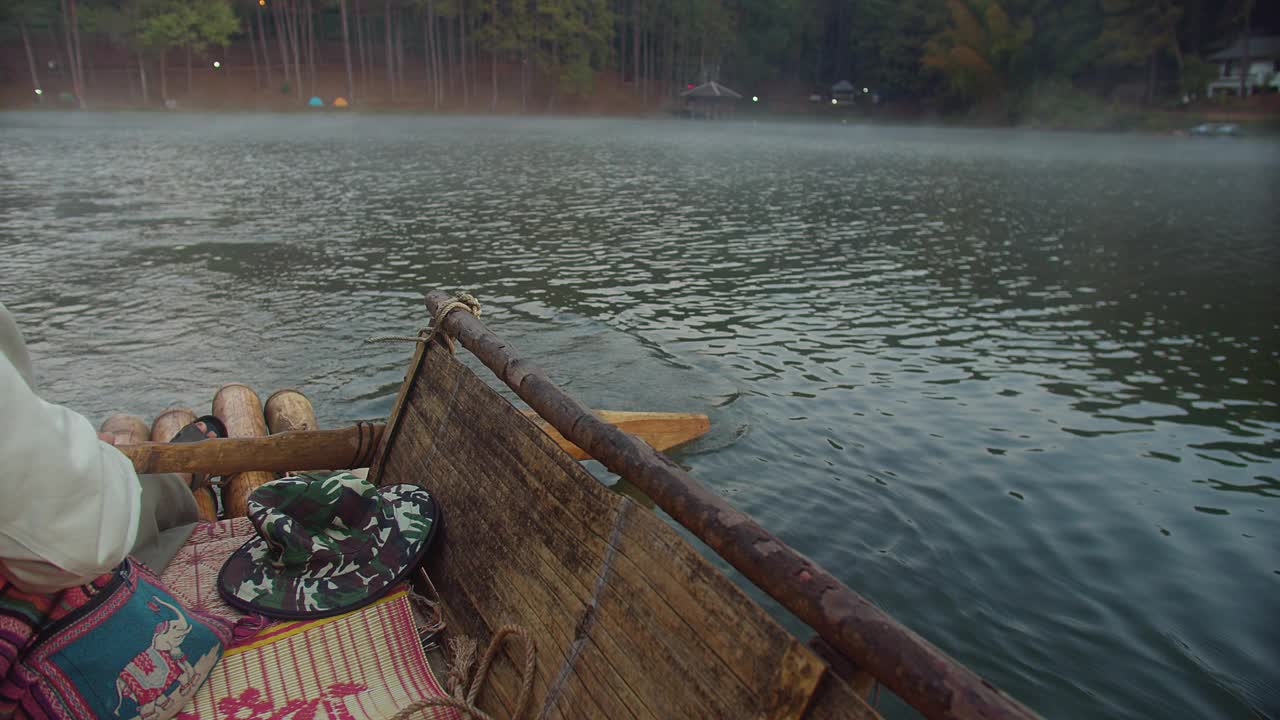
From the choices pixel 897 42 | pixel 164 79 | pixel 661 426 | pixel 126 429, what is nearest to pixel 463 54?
pixel 164 79

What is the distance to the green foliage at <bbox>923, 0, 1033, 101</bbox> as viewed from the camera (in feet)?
216

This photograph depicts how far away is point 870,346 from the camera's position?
8.98 metres

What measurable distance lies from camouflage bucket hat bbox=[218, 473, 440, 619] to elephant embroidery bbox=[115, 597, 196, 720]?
1.22 ft

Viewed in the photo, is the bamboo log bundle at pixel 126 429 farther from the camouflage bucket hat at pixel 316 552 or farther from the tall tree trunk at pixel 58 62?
the tall tree trunk at pixel 58 62

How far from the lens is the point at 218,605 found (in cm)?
284

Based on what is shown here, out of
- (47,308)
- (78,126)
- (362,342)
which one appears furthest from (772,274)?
(78,126)

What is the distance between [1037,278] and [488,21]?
66090 millimetres

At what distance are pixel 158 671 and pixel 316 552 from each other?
67cm

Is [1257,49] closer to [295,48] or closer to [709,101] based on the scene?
[709,101]

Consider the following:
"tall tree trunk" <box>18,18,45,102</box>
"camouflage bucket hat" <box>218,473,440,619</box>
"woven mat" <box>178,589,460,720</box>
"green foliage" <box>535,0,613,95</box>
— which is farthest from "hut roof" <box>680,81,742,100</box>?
"woven mat" <box>178,589,460,720</box>

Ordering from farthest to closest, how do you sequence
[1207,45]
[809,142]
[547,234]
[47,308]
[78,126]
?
[1207,45], [809,142], [78,126], [547,234], [47,308]

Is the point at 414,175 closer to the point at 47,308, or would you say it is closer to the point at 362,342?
the point at 47,308

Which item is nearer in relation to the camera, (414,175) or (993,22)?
(414,175)

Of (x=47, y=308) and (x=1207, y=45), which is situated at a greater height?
(x=1207, y=45)
